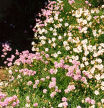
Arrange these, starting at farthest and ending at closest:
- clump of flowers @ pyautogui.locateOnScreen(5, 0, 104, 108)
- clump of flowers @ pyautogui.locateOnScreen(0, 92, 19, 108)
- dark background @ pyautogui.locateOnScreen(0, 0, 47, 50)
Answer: dark background @ pyautogui.locateOnScreen(0, 0, 47, 50), clump of flowers @ pyautogui.locateOnScreen(5, 0, 104, 108), clump of flowers @ pyautogui.locateOnScreen(0, 92, 19, 108)

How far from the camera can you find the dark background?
22.0 feet

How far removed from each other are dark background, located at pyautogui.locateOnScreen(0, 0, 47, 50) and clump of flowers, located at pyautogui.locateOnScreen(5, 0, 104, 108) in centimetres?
66

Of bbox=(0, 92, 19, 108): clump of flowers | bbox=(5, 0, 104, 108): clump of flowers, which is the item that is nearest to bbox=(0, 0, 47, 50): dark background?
bbox=(5, 0, 104, 108): clump of flowers

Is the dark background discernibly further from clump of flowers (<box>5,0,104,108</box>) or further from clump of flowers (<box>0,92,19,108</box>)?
clump of flowers (<box>0,92,19,108</box>)

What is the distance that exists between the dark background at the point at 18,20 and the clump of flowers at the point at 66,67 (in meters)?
0.66

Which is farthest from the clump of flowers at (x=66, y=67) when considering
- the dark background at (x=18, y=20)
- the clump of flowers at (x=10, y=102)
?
the dark background at (x=18, y=20)

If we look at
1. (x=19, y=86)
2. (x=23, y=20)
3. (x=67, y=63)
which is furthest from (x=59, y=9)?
(x=19, y=86)

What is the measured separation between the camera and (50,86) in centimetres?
399

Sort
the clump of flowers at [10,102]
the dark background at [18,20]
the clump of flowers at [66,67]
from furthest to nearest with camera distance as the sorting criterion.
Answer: the dark background at [18,20] < the clump of flowers at [66,67] < the clump of flowers at [10,102]

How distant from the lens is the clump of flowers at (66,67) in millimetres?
4012

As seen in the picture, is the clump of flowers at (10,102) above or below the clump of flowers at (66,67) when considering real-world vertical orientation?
below

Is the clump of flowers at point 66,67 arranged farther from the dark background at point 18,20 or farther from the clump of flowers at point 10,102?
the dark background at point 18,20

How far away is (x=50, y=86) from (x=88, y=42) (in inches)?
64.4

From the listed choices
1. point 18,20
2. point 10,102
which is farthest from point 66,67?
point 18,20
